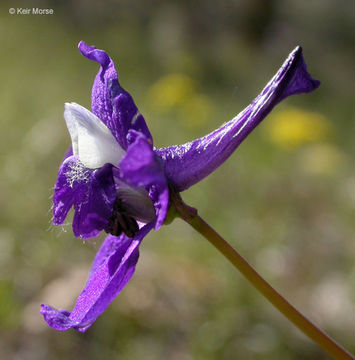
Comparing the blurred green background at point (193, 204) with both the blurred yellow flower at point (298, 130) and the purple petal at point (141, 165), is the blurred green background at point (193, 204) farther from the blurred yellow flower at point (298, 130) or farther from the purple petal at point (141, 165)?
the purple petal at point (141, 165)

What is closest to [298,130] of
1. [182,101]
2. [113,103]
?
[182,101]

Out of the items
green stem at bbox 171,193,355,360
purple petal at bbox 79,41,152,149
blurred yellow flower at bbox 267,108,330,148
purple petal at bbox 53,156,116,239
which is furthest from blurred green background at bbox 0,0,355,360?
green stem at bbox 171,193,355,360

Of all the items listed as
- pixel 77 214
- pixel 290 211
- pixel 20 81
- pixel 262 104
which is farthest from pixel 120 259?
pixel 20 81

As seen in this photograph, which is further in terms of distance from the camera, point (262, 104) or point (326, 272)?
point (326, 272)

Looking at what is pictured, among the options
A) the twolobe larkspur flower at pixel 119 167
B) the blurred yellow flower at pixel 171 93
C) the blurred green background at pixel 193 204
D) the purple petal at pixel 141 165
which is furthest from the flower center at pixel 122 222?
the blurred yellow flower at pixel 171 93

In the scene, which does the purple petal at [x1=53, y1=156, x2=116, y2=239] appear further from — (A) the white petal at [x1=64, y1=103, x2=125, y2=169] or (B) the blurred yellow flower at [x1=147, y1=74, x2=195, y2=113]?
(B) the blurred yellow flower at [x1=147, y1=74, x2=195, y2=113]

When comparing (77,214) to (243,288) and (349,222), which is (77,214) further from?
(349,222)
